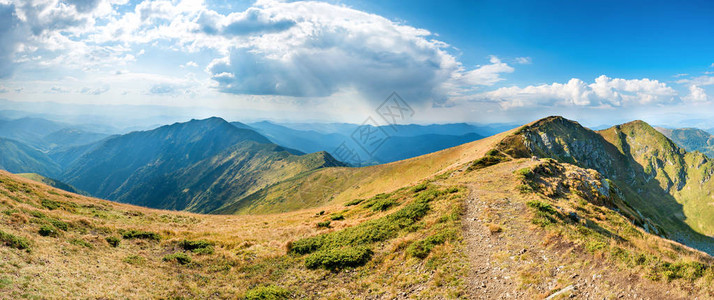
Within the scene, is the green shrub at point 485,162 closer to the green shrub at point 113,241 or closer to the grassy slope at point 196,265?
the grassy slope at point 196,265

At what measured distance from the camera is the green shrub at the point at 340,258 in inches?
713

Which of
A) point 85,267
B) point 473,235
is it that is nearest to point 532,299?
point 473,235

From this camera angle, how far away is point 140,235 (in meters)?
23.0

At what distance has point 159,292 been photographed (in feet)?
48.3

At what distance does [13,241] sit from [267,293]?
47.5ft

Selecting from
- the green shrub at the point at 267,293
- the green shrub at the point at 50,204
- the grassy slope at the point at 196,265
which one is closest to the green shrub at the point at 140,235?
the grassy slope at the point at 196,265

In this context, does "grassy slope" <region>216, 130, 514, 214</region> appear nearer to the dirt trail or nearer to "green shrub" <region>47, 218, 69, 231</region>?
the dirt trail

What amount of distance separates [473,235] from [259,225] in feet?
89.5

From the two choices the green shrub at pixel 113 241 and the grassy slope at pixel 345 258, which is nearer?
the grassy slope at pixel 345 258

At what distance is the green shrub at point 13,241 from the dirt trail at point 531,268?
2453cm

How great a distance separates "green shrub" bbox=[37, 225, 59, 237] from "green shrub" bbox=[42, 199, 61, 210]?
1167 cm

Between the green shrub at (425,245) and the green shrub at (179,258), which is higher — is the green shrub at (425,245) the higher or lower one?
the higher one

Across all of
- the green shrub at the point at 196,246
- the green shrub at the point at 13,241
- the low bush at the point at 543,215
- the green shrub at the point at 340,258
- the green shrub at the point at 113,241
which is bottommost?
the green shrub at the point at 196,246

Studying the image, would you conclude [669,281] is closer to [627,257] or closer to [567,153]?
[627,257]
